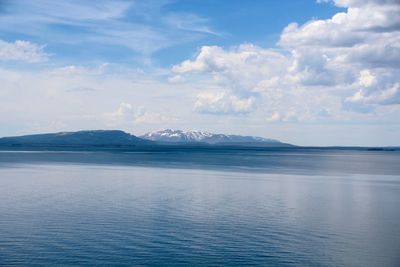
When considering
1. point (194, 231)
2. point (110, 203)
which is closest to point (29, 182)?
point (110, 203)

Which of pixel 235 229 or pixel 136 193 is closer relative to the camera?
pixel 235 229

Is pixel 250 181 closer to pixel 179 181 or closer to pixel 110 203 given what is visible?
pixel 179 181

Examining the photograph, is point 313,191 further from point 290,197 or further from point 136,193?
point 136,193

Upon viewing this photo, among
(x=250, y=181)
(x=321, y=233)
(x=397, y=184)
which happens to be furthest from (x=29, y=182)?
(x=397, y=184)

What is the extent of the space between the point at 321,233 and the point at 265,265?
6846 mm

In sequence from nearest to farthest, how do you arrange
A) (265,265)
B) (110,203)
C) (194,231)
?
(265,265), (194,231), (110,203)

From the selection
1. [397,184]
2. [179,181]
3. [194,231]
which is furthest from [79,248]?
[397,184]

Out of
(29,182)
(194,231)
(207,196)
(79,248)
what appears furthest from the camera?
(29,182)

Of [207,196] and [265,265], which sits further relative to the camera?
[207,196]

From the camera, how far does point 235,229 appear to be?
86.1 feet

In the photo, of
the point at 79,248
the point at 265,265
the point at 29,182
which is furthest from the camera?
the point at 29,182

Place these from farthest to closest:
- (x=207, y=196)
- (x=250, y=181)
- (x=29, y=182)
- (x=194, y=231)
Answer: (x=250, y=181), (x=29, y=182), (x=207, y=196), (x=194, y=231)

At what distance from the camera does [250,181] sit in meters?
55.2

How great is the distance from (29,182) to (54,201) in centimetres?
1618
